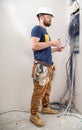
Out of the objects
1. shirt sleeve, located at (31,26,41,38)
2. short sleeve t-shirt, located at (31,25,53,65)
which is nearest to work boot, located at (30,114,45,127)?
short sleeve t-shirt, located at (31,25,53,65)

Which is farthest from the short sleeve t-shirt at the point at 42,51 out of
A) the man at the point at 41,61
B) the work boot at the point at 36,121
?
the work boot at the point at 36,121

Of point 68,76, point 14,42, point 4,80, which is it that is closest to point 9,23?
point 14,42

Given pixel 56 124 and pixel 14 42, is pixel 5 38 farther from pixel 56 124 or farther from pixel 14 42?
pixel 56 124

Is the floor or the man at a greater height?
the man

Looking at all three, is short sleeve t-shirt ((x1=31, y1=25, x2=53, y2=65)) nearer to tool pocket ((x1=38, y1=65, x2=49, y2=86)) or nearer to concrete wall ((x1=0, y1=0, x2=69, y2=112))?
tool pocket ((x1=38, y1=65, x2=49, y2=86))

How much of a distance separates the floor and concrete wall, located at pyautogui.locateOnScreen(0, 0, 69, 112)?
21cm

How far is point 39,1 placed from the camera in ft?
7.89

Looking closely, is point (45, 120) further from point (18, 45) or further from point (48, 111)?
point (18, 45)

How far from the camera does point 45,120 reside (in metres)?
2.10

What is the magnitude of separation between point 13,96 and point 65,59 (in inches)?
34.2

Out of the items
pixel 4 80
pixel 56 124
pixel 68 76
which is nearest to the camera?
pixel 56 124

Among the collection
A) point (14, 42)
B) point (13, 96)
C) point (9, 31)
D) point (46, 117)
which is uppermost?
point (9, 31)

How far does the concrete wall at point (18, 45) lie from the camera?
2291 mm

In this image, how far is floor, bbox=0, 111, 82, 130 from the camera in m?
1.90
